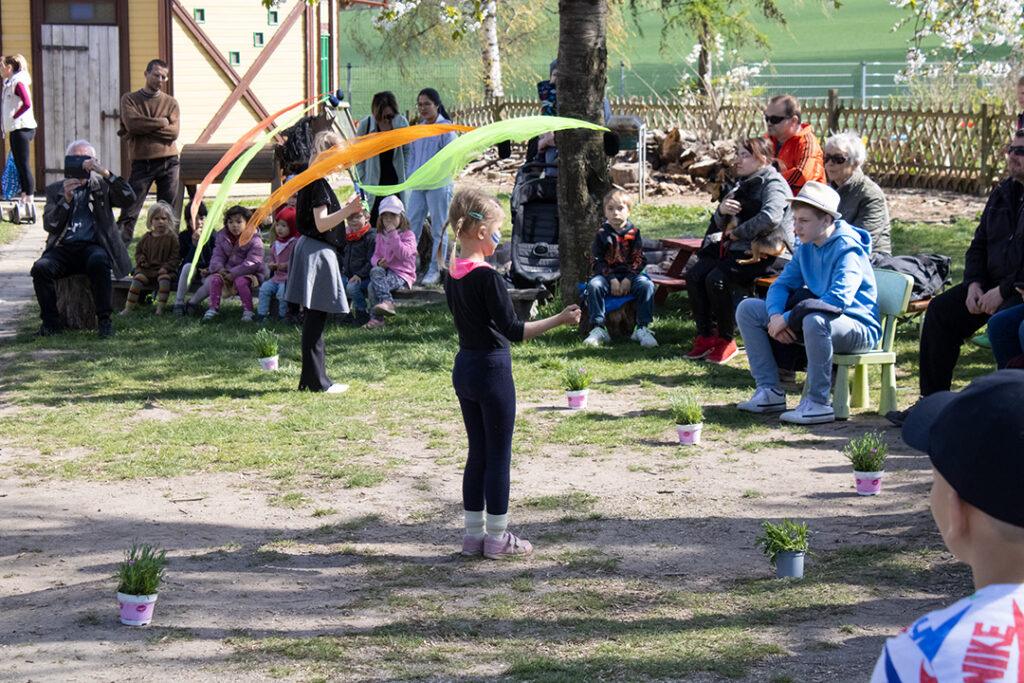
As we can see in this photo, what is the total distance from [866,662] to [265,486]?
3587 millimetres

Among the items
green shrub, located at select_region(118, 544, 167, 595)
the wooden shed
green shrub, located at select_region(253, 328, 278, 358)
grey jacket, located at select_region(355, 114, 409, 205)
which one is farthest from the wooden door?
green shrub, located at select_region(118, 544, 167, 595)

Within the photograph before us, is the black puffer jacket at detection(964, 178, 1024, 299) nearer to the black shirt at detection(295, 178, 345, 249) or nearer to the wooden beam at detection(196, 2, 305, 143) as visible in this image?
the black shirt at detection(295, 178, 345, 249)

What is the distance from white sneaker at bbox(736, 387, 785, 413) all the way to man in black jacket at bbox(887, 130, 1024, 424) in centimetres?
75

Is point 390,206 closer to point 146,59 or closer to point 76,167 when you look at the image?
point 76,167

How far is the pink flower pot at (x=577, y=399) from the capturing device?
28.5ft

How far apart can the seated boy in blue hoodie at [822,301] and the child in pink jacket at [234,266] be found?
5269mm

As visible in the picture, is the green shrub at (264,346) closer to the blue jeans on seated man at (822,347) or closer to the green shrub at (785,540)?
Result: the blue jeans on seated man at (822,347)

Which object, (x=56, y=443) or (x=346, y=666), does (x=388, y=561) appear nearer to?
(x=346, y=666)

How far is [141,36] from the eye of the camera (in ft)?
70.0

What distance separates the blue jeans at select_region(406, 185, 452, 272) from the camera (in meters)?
13.1

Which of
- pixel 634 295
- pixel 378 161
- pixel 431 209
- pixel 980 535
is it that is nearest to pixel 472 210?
pixel 980 535

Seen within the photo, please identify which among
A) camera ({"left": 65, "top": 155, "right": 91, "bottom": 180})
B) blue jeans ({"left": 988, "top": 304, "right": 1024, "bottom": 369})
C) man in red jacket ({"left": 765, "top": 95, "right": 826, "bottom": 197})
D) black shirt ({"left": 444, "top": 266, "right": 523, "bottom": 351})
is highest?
man in red jacket ({"left": 765, "top": 95, "right": 826, "bottom": 197})

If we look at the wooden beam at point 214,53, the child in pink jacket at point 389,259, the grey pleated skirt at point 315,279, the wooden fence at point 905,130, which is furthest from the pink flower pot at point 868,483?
the wooden beam at point 214,53

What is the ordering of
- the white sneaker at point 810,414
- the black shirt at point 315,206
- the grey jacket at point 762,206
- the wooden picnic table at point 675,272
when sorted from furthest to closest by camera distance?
1. the wooden picnic table at point 675,272
2. the grey jacket at point 762,206
3. the black shirt at point 315,206
4. the white sneaker at point 810,414
